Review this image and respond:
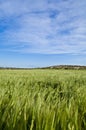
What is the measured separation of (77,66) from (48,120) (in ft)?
106

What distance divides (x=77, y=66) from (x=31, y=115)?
106 feet

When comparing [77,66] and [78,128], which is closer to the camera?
[78,128]

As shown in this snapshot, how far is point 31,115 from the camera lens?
5.69 feet

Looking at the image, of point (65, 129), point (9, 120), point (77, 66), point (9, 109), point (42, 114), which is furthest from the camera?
point (77, 66)

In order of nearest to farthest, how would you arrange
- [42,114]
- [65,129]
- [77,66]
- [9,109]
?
[65,129]
[42,114]
[9,109]
[77,66]

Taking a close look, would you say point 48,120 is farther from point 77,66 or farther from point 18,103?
point 77,66

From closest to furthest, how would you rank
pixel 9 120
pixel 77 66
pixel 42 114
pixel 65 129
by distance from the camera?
pixel 65 129, pixel 9 120, pixel 42 114, pixel 77 66

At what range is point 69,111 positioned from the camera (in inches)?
68.9

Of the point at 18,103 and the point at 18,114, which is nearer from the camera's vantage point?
the point at 18,114

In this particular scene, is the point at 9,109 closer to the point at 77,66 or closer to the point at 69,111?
the point at 69,111

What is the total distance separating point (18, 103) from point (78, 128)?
0.55 metres

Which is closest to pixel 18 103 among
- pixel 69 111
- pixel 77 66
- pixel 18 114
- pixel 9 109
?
pixel 9 109

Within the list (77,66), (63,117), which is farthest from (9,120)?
(77,66)

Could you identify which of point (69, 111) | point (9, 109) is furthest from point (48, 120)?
point (9, 109)
